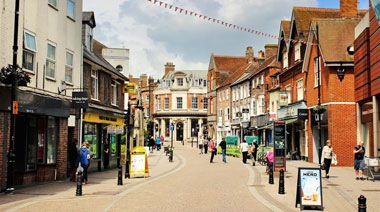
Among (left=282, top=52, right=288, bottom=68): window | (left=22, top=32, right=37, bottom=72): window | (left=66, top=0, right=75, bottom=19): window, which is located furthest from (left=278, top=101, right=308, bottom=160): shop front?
(left=22, top=32, right=37, bottom=72): window

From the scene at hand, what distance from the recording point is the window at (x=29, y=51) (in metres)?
15.7

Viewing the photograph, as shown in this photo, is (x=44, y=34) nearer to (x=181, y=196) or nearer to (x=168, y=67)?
(x=181, y=196)

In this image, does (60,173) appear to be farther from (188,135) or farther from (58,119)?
(188,135)

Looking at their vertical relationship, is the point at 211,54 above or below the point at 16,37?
above

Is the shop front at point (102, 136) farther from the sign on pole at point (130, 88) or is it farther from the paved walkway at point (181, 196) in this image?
the paved walkway at point (181, 196)

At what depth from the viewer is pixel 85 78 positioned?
72.1 ft

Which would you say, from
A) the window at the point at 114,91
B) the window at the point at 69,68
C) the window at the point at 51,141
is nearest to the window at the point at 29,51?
the window at the point at 51,141

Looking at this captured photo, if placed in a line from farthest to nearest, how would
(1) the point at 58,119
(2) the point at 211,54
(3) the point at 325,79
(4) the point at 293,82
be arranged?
(2) the point at 211,54 → (4) the point at 293,82 → (3) the point at 325,79 → (1) the point at 58,119

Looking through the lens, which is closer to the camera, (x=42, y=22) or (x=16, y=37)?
(x=16, y=37)

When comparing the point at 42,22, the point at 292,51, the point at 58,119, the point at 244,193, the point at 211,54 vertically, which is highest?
the point at 211,54

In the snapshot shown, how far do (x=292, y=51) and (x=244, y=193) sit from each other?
77.5ft

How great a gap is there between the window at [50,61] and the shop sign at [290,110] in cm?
1948

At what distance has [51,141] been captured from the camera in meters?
18.2

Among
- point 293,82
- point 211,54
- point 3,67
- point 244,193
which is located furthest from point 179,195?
point 211,54
